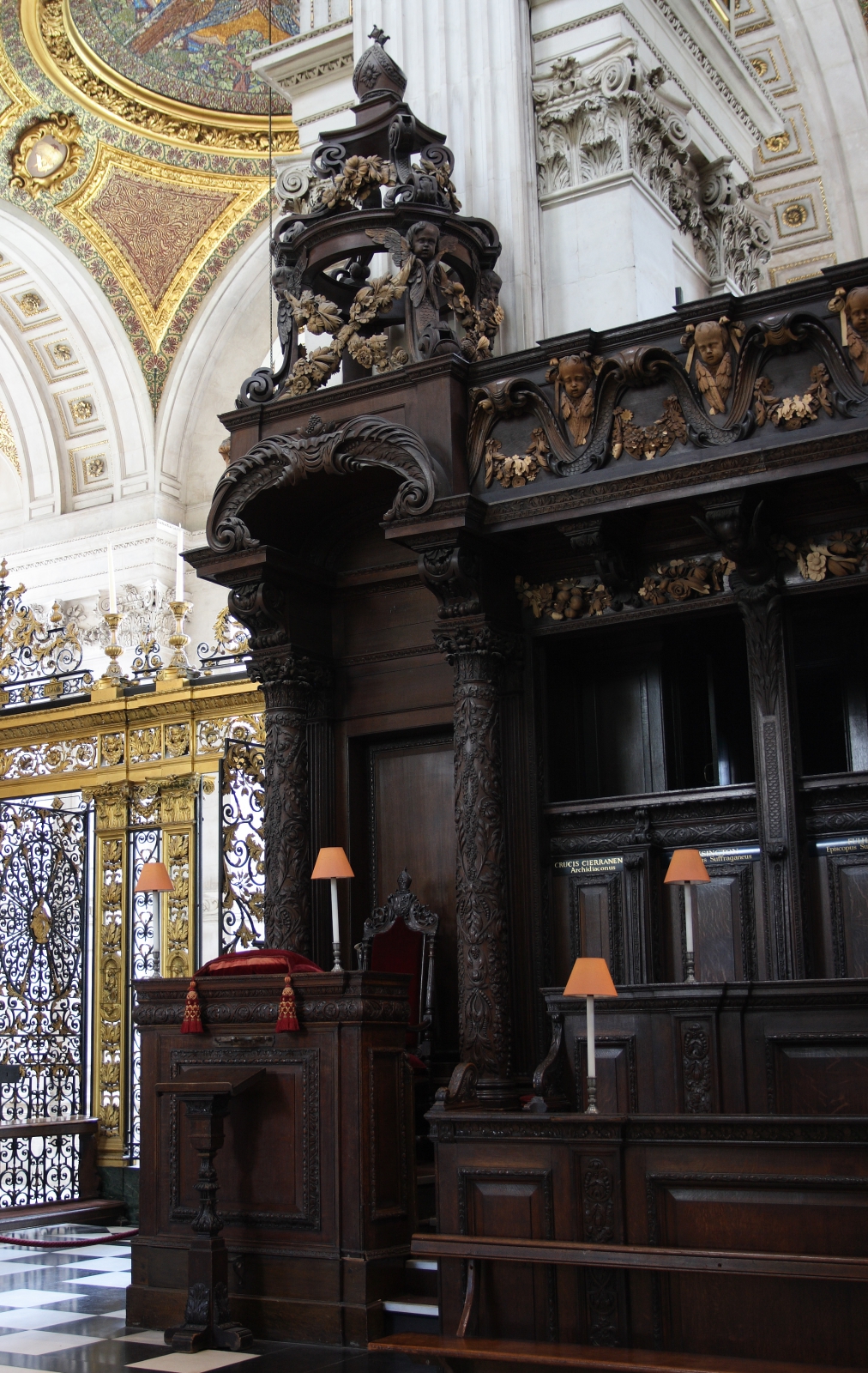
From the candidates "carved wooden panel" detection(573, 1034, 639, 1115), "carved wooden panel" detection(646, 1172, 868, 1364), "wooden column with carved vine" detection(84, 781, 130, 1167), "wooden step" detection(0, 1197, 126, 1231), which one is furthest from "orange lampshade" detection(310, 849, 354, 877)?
"wooden step" detection(0, 1197, 126, 1231)

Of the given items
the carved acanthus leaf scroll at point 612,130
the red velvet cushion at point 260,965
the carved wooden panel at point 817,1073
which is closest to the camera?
the carved wooden panel at point 817,1073

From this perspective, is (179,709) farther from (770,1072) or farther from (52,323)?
(52,323)

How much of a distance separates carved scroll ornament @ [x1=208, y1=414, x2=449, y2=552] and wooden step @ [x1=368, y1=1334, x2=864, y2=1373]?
3621 mm

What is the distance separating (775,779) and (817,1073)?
138 centimetres

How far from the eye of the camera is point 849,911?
682 centimetres

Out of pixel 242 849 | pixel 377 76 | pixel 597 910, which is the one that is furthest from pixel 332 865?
pixel 377 76

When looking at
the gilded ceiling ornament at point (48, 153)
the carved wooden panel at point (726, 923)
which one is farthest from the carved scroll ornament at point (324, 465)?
the gilded ceiling ornament at point (48, 153)

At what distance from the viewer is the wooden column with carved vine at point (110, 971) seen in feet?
32.2

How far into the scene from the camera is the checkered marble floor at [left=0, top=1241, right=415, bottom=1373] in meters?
5.65

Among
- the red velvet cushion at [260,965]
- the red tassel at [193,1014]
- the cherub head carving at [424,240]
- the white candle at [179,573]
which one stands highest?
the cherub head carving at [424,240]

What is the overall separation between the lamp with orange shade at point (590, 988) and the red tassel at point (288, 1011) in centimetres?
131

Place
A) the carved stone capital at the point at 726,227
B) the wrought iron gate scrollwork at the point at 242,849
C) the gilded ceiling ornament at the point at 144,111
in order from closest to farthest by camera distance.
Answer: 1. the wrought iron gate scrollwork at the point at 242,849
2. the carved stone capital at the point at 726,227
3. the gilded ceiling ornament at the point at 144,111

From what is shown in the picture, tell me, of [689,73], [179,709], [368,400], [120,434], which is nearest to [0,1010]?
[179,709]

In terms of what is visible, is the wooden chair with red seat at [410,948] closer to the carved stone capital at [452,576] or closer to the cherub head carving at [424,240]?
the carved stone capital at [452,576]
